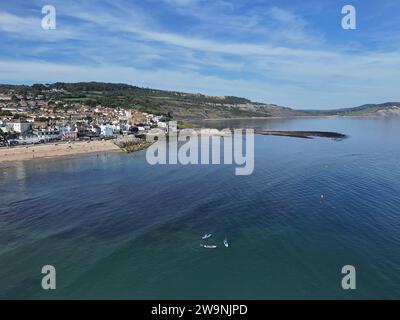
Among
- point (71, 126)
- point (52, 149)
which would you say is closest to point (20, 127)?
point (71, 126)

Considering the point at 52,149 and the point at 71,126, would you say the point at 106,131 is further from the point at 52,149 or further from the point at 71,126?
the point at 52,149

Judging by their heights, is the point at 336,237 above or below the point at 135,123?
below

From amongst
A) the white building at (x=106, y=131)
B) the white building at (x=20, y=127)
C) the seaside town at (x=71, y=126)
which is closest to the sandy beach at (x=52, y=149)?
the seaside town at (x=71, y=126)

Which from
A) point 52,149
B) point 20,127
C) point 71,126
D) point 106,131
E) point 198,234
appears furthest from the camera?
point 106,131

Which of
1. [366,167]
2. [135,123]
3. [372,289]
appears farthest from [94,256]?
[135,123]
